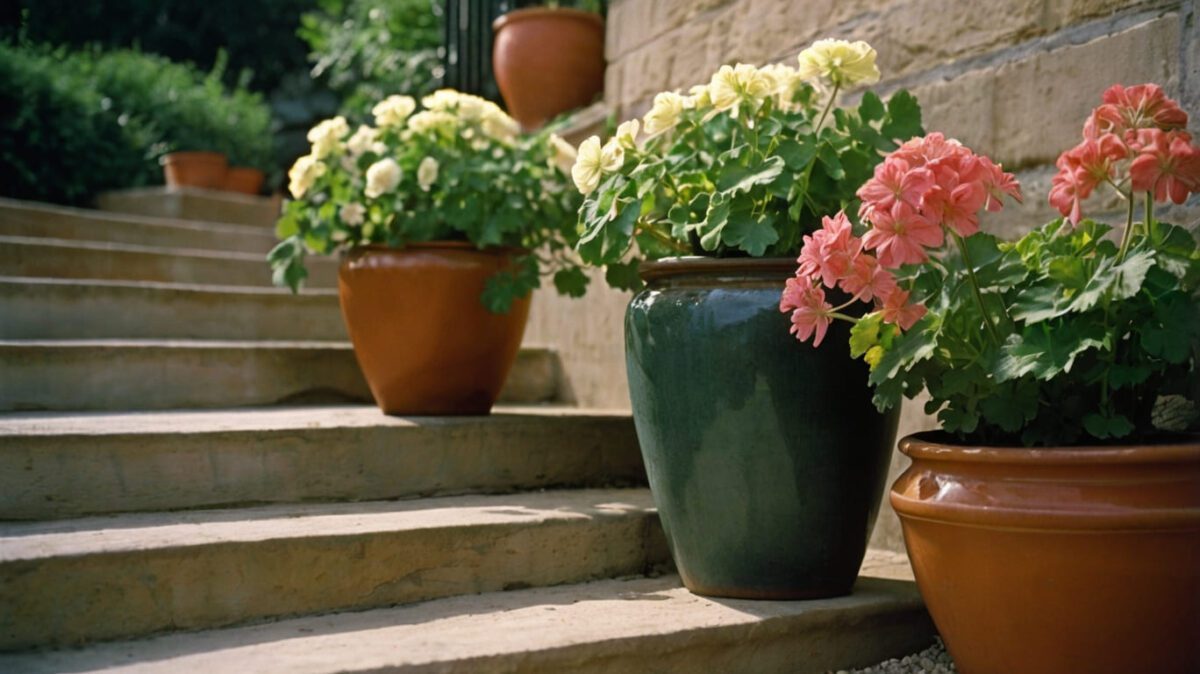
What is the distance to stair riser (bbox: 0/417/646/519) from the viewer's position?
1.95 meters

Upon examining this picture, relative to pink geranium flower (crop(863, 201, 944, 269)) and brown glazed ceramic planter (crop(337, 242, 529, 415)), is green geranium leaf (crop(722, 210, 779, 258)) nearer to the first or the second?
pink geranium flower (crop(863, 201, 944, 269))

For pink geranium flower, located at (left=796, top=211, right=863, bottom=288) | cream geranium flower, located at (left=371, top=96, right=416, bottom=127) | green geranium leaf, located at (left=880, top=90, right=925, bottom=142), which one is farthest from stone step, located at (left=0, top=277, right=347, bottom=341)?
pink geranium flower, located at (left=796, top=211, right=863, bottom=288)

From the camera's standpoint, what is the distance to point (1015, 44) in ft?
6.40

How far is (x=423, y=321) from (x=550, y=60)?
4.75 feet

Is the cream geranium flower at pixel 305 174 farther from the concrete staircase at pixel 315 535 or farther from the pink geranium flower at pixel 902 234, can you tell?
the pink geranium flower at pixel 902 234

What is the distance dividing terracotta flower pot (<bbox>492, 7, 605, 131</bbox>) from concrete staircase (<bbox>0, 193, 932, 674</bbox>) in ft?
4.05

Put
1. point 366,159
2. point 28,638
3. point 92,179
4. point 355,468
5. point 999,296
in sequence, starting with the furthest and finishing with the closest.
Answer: point 92,179, point 366,159, point 355,468, point 28,638, point 999,296

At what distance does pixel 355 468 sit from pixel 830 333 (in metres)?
1.07

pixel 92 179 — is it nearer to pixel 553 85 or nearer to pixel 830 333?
pixel 553 85

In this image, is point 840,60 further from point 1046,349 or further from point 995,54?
point 1046,349

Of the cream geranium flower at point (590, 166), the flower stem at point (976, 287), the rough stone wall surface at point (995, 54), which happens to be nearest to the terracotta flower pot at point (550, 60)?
the rough stone wall surface at point (995, 54)

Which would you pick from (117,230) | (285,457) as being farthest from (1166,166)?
(117,230)

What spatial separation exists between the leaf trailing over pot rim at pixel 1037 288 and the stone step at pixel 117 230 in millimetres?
3231

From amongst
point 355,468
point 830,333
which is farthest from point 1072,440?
point 355,468
